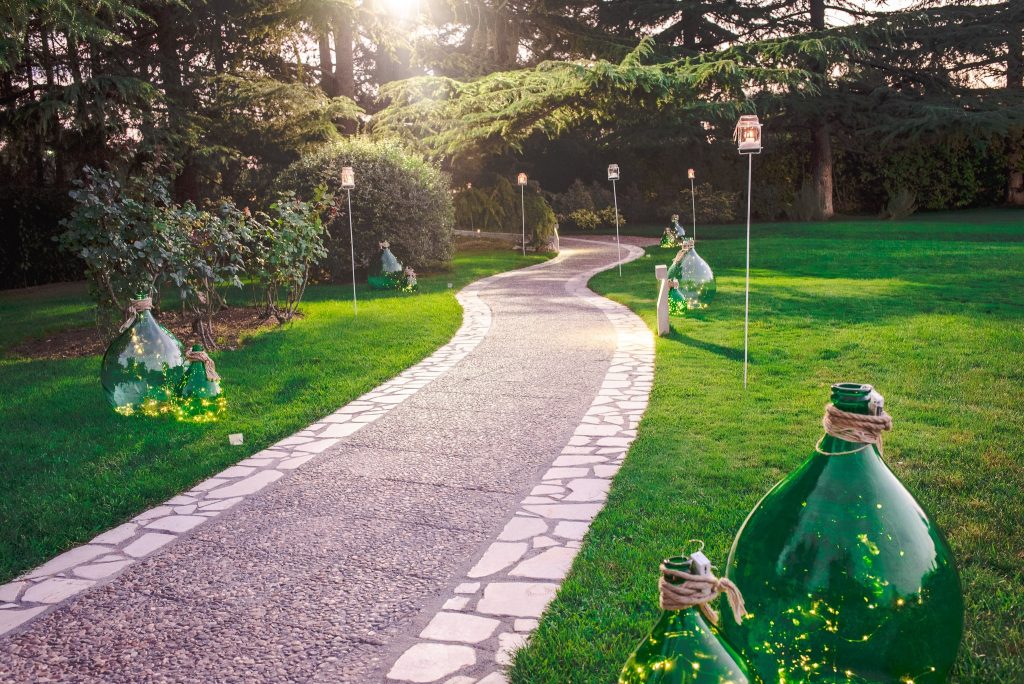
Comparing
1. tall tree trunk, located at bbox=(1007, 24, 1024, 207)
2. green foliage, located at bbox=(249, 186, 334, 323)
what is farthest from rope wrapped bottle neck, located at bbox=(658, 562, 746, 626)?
tall tree trunk, located at bbox=(1007, 24, 1024, 207)

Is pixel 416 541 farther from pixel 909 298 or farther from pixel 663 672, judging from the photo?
pixel 909 298

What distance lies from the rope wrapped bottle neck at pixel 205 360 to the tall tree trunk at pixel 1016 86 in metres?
30.7

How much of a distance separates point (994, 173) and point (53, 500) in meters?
37.0

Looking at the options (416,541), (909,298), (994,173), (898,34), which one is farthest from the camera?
(994,173)

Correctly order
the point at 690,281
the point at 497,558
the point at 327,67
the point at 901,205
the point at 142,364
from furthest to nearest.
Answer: the point at 901,205 < the point at 327,67 < the point at 690,281 < the point at 142,364 < the point at 497,558

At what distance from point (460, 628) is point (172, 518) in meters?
2.42

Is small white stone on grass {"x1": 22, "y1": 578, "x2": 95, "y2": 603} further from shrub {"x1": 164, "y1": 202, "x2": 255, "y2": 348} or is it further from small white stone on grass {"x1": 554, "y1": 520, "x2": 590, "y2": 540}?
shrub {"x1": 164, "y1": 202, "x2": 255, "y2": 348}

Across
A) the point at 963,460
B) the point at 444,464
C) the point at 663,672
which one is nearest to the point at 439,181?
the point at 444,464

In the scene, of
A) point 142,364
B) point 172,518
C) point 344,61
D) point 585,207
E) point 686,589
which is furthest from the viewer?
point 585,207

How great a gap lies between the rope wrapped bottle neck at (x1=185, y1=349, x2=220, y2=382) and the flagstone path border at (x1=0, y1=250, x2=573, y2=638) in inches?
40.1

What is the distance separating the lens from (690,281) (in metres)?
11.4

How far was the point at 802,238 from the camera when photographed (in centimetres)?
2514

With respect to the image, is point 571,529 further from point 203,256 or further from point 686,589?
point 203,256

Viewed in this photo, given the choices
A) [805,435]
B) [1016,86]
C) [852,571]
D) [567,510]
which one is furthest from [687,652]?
[1016,86]
